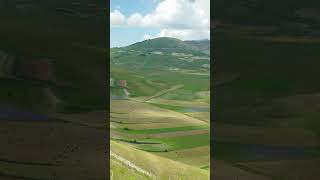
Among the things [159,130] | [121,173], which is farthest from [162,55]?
[121,173]

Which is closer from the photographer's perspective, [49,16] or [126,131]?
[49,16]

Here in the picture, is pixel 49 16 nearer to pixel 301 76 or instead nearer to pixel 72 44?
pixel 72 44

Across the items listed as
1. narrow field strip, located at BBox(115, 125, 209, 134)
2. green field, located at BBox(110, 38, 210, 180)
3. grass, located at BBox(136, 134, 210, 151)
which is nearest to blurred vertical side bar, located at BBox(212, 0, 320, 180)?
green field, located at BBox(110, 38, 210, 180)

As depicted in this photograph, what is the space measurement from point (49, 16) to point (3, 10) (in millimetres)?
529

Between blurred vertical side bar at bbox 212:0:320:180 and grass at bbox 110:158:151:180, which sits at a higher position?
blurred vertical side bar at bbox 212:0:320:180

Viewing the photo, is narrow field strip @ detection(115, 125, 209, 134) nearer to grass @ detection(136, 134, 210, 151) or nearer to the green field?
the green field

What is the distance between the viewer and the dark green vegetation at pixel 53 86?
4238mm

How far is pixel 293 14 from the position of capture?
414cm

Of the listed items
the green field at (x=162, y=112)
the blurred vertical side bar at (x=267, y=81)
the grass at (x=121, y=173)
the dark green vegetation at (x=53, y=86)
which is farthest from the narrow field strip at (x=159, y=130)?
the blurred vertical side bar at (x=267, y=81)

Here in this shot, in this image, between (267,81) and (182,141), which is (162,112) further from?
(267,81)

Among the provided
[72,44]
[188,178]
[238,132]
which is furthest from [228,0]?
[188,178]

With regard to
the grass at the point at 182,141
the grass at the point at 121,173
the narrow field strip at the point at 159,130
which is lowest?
the grass at the point at 182,141

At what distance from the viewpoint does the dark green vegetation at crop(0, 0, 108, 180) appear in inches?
167

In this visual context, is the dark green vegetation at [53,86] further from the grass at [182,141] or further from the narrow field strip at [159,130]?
the grass at [182,141]
